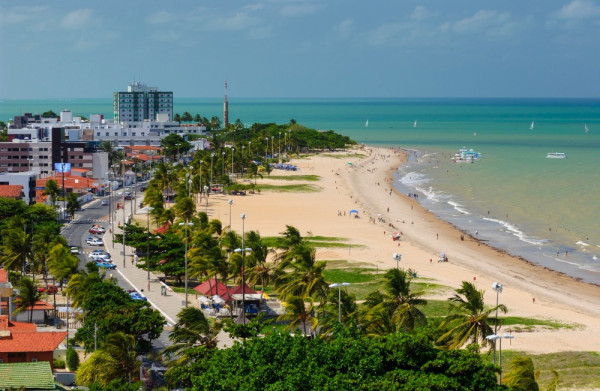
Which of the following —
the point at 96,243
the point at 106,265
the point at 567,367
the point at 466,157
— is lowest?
the point at 567,367

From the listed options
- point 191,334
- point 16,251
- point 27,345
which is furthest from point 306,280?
point 16,251

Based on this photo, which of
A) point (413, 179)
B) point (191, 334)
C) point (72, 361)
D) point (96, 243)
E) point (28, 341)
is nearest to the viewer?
point (191, 334)

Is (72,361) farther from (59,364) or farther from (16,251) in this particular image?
(16,251)

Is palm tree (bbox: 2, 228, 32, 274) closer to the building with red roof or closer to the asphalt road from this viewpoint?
the asphalt road

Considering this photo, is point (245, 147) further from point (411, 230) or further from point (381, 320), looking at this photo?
point (381, 320)

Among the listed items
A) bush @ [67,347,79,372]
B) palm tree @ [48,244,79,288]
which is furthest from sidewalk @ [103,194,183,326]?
bush @ [67,347,79,372]
